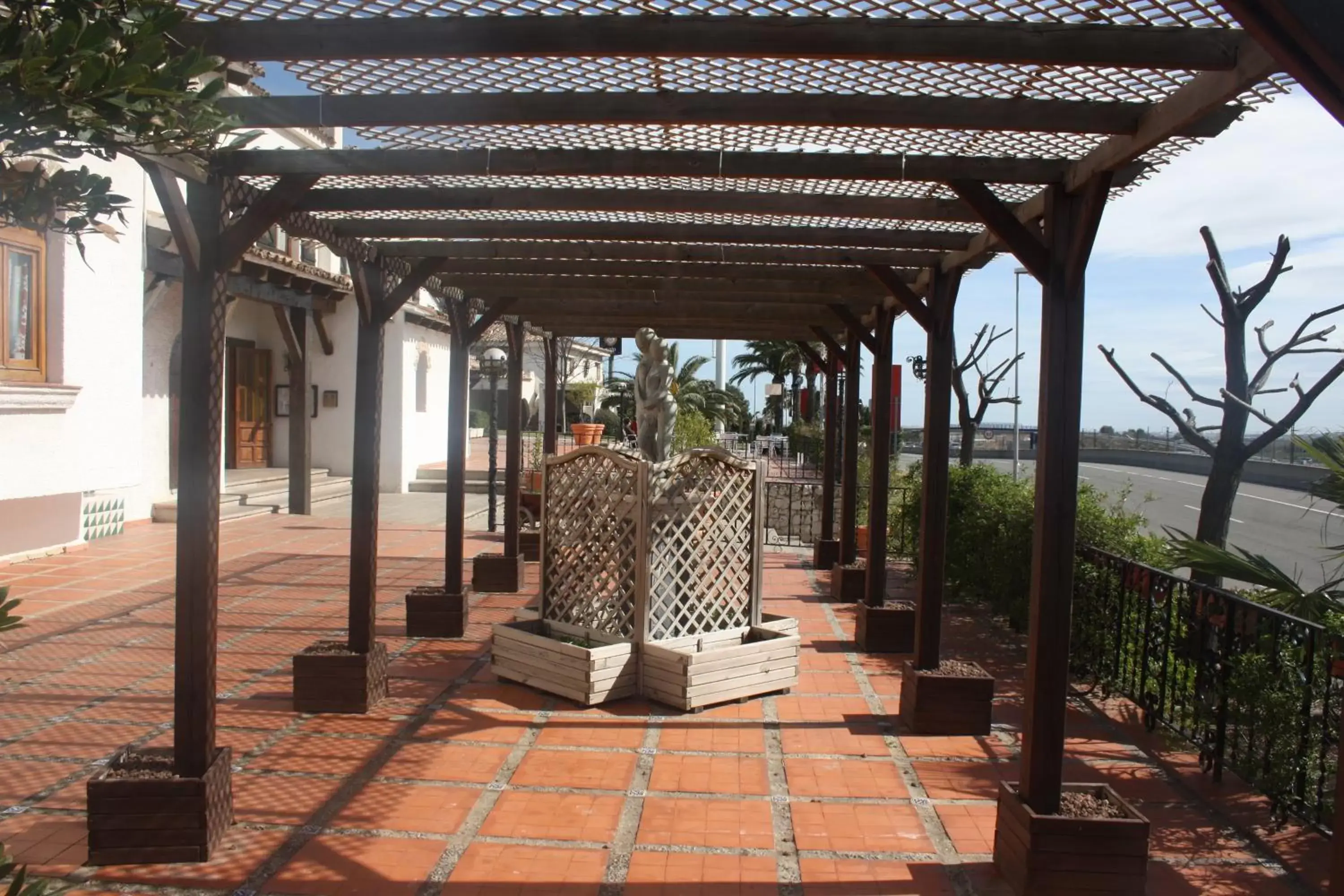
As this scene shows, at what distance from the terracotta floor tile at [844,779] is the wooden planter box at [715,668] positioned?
88 centimetres

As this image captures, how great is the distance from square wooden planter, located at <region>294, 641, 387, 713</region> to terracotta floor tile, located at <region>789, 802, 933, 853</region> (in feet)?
8.46

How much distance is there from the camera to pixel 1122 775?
4730 mm

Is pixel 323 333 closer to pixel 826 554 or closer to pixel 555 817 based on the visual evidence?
pixel 826 554

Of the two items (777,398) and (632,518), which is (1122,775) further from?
(777,398)

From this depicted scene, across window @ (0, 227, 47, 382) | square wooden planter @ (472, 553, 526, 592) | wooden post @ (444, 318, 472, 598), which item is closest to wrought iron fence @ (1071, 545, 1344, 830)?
wooden post @ (444, 318, 472, 598)

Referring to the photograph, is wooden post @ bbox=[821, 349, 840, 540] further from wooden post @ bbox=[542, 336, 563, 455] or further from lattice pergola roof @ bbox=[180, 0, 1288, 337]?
lattice pergola roof @ bbox=[180, 0, 1288, 337]

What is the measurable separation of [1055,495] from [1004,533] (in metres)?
3.88

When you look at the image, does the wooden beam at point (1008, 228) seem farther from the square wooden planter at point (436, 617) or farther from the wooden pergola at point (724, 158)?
the square wooden planter at point (436, 617)

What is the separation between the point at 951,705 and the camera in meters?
5.31

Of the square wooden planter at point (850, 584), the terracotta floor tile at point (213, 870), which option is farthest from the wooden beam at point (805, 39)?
the square wooden planter at point (850, 584)

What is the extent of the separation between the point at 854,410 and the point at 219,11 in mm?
7551

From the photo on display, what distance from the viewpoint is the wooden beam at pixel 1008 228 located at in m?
3.68

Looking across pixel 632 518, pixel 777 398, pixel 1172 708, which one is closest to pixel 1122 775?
pixel 1172 708

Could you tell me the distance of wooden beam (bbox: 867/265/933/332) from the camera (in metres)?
5.94
